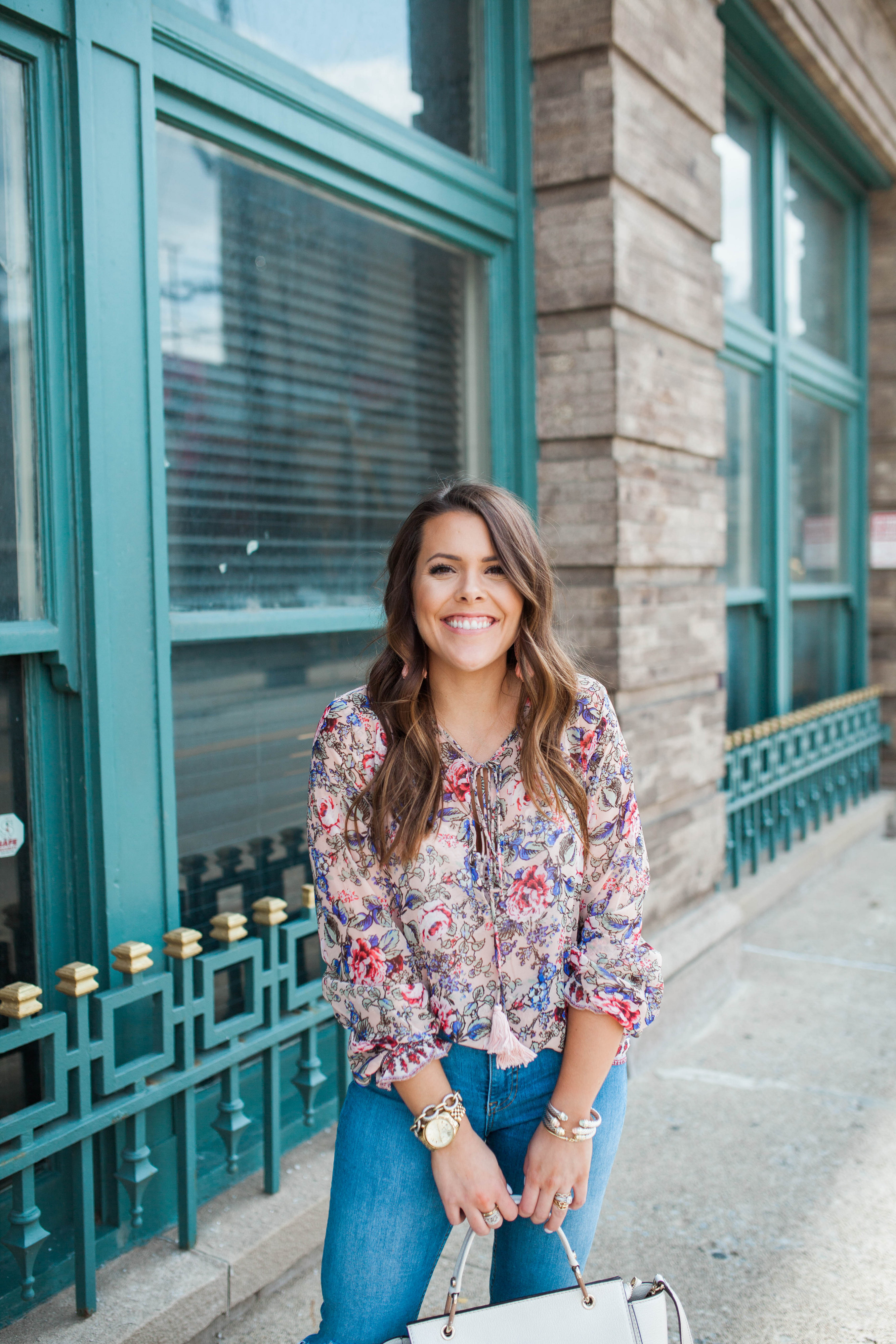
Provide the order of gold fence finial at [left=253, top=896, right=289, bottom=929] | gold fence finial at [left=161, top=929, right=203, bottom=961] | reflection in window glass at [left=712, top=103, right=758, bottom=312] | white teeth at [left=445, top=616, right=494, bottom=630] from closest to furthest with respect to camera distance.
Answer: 1. white teeth at [left=445, top=616, right=494, bottom=630]
2. gold fence finial at [left=161, top=929, right=203, bottom=961]
3. gold fence finial at [left=253, top=896, right=289, bottom=929]
4. reflection in window glass at [left=712, top=103, right=758, bottom=312]

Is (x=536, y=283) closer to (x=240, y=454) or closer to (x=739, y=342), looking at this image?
(x=240, y=454)

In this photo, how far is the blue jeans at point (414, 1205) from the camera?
63.8 inches

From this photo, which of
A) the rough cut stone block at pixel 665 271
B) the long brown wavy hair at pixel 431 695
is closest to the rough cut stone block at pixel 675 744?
the rough cut stone block at pixel 665 271

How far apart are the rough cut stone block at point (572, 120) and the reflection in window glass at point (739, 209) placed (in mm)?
2319

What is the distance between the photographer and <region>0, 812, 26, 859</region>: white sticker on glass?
226 centimetres

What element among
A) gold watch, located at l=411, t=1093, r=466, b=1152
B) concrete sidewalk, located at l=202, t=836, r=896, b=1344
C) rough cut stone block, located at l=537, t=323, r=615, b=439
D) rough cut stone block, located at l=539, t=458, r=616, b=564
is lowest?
concrete sidewalk, located at l=202, t=836, r=896, b=1344

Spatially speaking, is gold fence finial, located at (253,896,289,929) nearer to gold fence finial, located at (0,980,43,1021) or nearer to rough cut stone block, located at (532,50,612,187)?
gold fence finial, located at (0,980,43,1021)

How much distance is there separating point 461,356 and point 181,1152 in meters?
2.63

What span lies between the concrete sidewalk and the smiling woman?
1.03 meters

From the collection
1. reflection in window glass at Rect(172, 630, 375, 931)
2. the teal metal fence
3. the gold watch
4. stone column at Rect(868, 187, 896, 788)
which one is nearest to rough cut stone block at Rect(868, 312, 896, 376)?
stone column at Rect(868, 187, 896, 788)

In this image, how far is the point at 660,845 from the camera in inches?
153

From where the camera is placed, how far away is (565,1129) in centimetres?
166

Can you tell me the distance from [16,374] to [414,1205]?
177 cm

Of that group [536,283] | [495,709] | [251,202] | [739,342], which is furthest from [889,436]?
[495,709]
